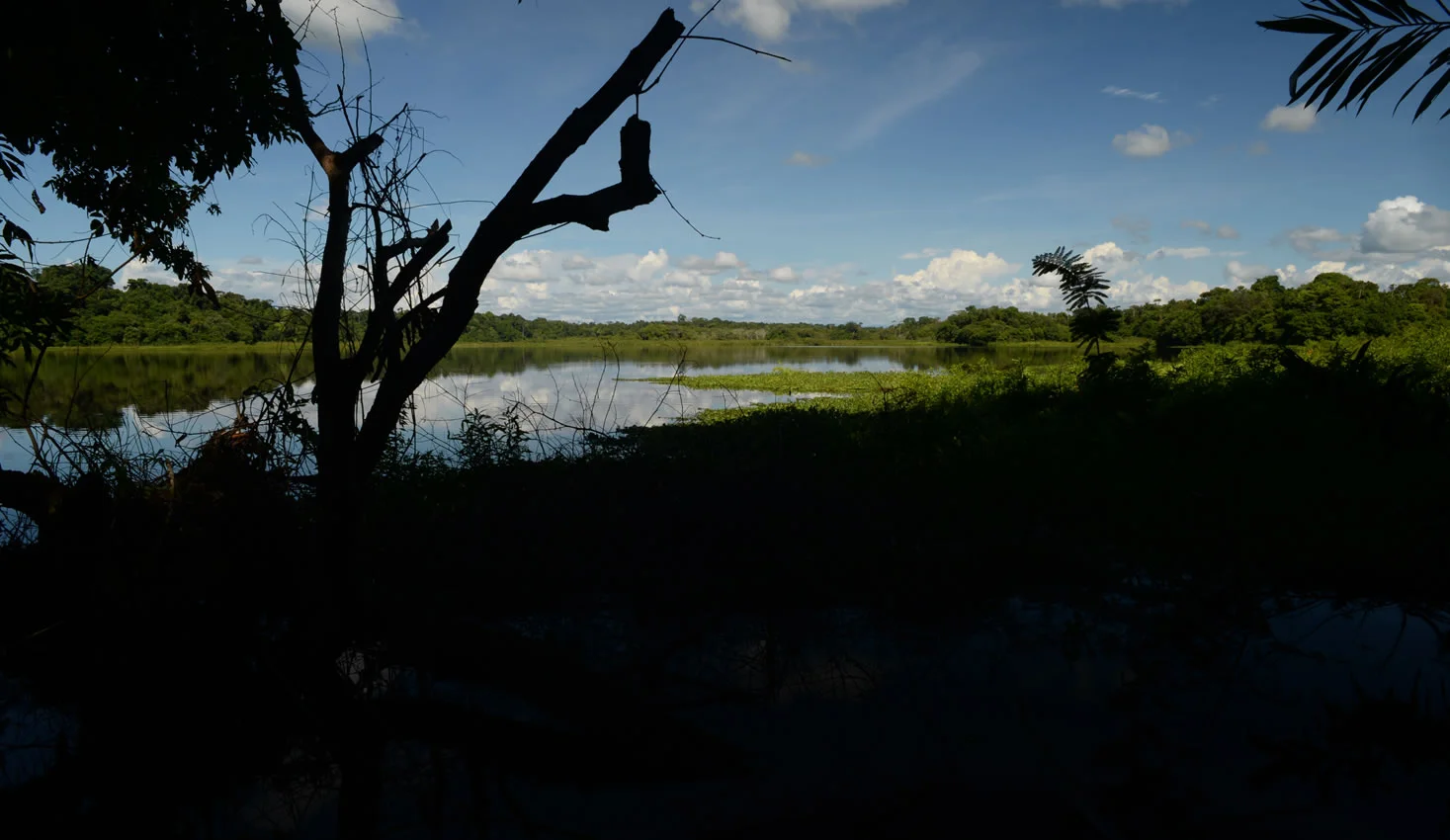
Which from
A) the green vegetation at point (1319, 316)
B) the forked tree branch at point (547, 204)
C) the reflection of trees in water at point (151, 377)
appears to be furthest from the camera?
the green vegetation at point (1319, 316)

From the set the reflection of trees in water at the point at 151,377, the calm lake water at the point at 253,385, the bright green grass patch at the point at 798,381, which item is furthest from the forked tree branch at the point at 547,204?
the bright green grass patch at the point at 798,381

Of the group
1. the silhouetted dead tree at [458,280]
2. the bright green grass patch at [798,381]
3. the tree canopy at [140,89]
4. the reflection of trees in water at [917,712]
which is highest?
the tree canopy at [140,89]

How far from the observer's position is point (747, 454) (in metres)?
6.42

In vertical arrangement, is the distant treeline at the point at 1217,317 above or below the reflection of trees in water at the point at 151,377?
above

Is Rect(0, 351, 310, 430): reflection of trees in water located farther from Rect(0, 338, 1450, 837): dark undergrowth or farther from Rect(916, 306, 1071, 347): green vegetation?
Result: Rect(916, 306, 1071, 347): green vegetation

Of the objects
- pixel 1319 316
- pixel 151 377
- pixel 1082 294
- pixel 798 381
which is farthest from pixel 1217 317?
pixel 151 377

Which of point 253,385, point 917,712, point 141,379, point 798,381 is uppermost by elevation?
point 253,385

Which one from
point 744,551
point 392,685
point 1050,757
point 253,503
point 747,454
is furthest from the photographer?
point 747,454

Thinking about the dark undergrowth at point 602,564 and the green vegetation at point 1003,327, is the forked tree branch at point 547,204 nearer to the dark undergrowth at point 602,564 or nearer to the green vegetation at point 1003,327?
the dark undergrowth at point 602,564

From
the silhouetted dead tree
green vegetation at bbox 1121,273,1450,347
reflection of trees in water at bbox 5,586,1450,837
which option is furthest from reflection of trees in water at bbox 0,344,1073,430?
green vegetation at bbox 1121,273,1450,347

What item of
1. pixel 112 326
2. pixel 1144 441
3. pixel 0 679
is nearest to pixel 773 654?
pixel 0 679

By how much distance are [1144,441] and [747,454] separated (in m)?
3.07

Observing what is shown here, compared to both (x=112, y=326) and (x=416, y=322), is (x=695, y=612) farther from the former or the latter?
(x=112, y=326)

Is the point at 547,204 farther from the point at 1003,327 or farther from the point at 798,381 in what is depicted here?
the point at 1003,327
